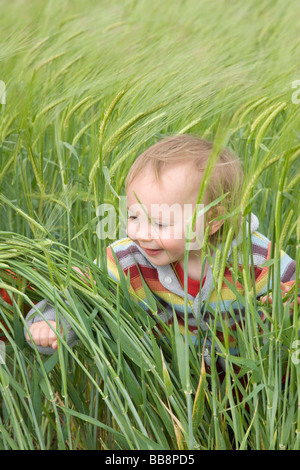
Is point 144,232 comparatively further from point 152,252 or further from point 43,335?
point 43,335

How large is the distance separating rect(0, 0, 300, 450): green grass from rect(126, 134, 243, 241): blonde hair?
33 mm

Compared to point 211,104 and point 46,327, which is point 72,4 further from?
point 46,327

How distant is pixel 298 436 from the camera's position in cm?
72

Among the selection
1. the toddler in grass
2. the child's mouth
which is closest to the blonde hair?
the toddler in grass

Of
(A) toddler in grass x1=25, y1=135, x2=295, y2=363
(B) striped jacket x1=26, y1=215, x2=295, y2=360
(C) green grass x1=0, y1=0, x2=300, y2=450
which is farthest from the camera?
(B) striped jacket x1=26, y1=215, x2=295, y2=360

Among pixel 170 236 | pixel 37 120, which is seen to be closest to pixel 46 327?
pixel 170 236

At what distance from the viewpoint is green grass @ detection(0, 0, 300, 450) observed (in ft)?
2.39

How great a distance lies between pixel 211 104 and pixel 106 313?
31cm

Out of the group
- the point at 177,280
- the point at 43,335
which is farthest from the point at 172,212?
the point at 43,335

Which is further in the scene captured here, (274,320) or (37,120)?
(37,120)

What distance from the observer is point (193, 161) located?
885 mm

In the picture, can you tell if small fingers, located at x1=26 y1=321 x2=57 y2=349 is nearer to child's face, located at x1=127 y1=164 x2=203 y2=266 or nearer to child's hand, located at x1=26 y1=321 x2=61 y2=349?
child's hand, located at x1=26 y1=321 x2=61 y2=349

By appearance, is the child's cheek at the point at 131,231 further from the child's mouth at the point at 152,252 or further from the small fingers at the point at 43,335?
the small fingers at the point at 43,335

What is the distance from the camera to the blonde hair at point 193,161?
2.89 feet
